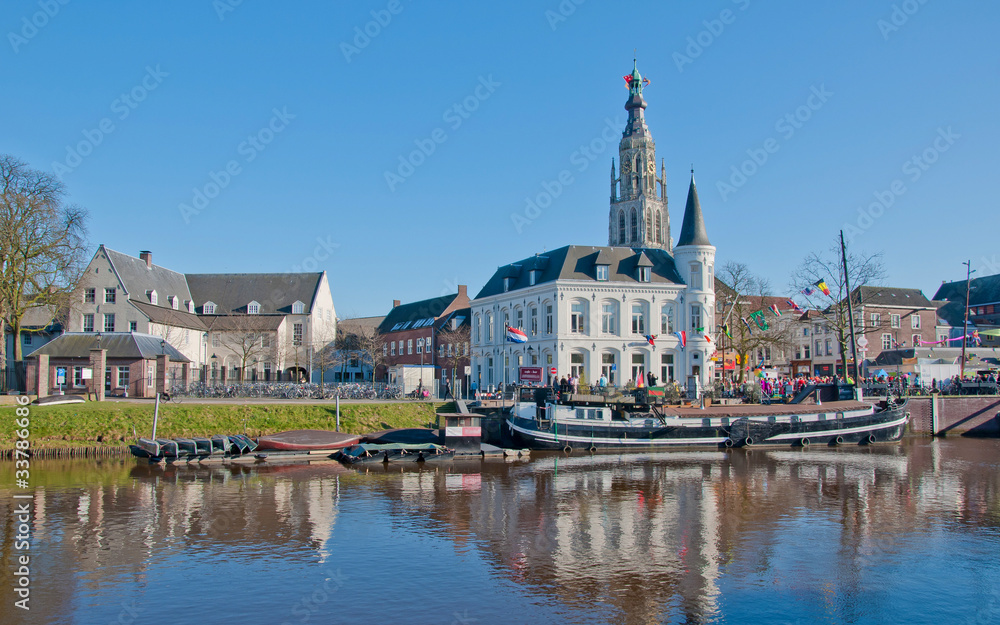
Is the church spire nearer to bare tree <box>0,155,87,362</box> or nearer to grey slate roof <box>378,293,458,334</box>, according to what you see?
grey slate roof <box>378,293,458,334</box>

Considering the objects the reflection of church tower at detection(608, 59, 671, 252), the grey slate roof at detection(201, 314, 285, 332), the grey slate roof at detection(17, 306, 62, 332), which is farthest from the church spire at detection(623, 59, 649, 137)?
the grey slate roof at detection(17, 306, 62, 332)

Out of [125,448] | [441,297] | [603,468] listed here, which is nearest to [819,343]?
[441,297]

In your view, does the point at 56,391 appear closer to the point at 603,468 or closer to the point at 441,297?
the point at 603,468

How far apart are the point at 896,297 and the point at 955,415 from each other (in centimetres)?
3153

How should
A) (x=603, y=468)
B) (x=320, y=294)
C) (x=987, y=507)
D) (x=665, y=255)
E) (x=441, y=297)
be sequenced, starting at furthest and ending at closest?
(x=441, y=297) → (x=320, y=294) → (x=665, y=255) → (x=603, y=468) → (x=987, y=507)

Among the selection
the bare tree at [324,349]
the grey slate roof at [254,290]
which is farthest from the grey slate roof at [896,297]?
the grey slate roof at [254,290]

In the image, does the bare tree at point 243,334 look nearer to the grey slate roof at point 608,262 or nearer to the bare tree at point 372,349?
the bare tree at point 372,349

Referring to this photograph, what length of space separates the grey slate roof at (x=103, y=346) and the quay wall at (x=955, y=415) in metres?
51.3

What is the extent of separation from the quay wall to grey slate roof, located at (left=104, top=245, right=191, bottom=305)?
59921 mm

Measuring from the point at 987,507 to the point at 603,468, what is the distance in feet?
47.7

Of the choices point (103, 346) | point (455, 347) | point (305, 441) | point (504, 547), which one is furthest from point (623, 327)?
point (504, 547)

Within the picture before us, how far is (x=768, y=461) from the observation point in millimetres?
35438

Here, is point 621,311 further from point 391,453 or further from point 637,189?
point 637,189

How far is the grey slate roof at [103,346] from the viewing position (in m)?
44.5
